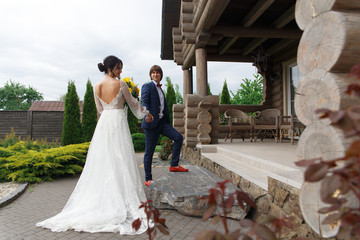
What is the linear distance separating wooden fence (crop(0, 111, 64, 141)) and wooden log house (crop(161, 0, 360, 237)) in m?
8.03

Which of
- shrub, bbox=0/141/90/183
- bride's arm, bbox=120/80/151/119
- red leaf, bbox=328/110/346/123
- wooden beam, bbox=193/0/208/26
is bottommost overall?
shrub, bbox=0/141/90/183

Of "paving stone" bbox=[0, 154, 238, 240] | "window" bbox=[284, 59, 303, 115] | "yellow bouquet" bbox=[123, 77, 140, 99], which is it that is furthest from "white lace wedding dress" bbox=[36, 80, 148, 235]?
Answer: "window" bbox=[284, 59, 303, 115]

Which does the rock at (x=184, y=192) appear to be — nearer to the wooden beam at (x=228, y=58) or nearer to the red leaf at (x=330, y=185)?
the red leaf at (x=330, y=185)

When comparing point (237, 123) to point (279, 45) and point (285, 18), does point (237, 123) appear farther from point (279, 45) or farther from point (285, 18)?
point (279, 45)

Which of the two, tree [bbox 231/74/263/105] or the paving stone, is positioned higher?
tree [bbox 231/74/263/105]

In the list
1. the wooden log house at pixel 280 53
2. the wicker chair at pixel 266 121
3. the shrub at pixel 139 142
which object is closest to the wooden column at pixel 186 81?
the wooden log house at pixel 280 53

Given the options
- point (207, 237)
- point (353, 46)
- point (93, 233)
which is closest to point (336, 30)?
point (353, 46)

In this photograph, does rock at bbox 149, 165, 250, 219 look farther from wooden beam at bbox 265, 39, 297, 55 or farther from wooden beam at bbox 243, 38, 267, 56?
wooden beam at bbox 265, 39, 297, 55

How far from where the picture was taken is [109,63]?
3.31 metres

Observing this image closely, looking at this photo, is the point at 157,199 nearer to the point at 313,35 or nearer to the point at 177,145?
the point at 177,145

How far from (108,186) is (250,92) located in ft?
69.0

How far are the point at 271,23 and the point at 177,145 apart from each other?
15.8ft

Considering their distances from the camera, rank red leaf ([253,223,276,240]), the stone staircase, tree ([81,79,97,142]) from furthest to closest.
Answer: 1. tree ([81,79,97,142])
2. the stone staircase
3. red leaf ([253,223,276,240])

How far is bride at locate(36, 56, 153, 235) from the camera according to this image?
267 cm
